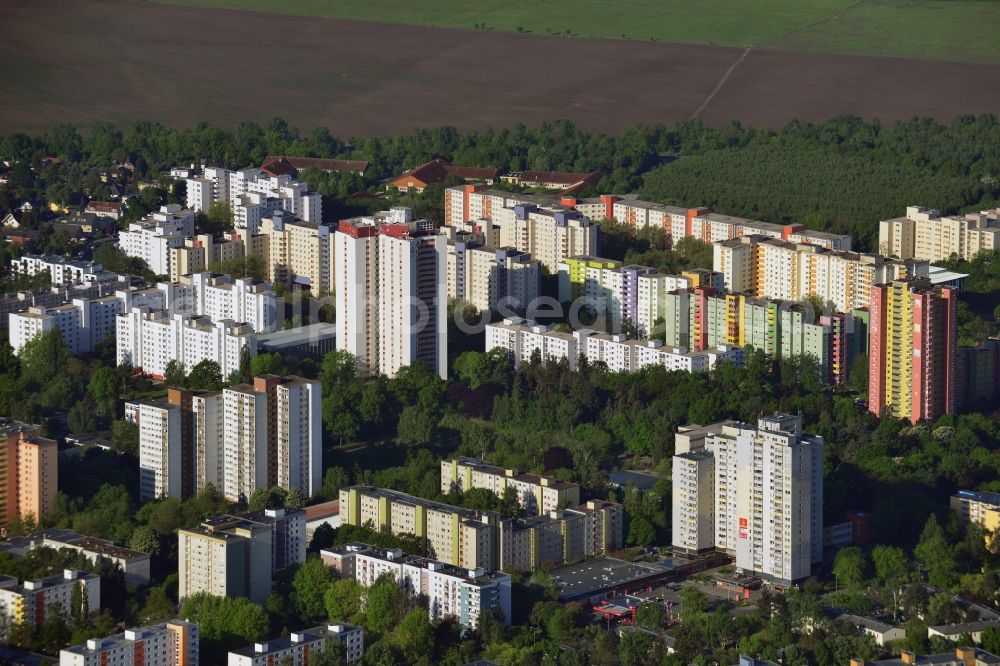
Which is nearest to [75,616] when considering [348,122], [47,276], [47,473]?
[47,473]

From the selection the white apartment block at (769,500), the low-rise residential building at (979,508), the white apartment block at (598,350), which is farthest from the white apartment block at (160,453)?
the low-rise residential building at (979,508)

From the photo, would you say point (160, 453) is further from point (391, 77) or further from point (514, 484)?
point (391, 77)

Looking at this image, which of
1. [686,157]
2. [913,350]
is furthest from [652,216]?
[913,350]

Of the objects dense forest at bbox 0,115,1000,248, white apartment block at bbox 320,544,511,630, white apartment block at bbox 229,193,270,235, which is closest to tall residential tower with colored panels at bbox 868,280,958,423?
white apartment block at bbox 320,544,511,630

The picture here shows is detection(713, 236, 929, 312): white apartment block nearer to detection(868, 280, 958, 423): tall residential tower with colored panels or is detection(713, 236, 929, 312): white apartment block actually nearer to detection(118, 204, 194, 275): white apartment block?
detection(868, 280, 958, 423): tall residential tower with colored panels

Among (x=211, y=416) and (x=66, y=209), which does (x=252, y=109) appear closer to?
(x=66, y=209)
